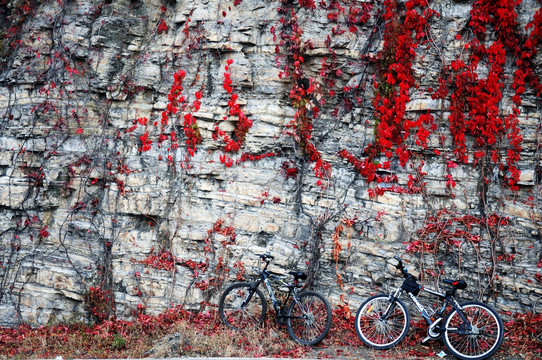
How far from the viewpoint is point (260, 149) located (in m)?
7.52

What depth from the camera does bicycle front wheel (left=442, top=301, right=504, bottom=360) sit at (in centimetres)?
570

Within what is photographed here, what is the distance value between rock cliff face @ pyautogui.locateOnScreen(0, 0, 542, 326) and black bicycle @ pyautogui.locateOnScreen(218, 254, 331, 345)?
39 cm

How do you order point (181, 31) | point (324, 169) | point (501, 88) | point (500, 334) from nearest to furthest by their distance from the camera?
point (500, 334)
point (501, 88)
point (324, 169)
point (181, 31)

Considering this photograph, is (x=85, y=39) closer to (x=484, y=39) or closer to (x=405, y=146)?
(x=405, y=146)

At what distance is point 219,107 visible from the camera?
766 centimetres

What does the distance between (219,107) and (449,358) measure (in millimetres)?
5263

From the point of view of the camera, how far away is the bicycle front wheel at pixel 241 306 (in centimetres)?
679

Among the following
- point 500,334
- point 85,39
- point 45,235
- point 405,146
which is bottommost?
point 500,334

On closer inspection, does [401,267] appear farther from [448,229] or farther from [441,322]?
[448,229]

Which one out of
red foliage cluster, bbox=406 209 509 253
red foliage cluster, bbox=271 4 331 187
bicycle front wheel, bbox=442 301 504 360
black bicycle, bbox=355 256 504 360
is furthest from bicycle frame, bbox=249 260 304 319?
bicycle front wheel, bbox=442 301 504 360

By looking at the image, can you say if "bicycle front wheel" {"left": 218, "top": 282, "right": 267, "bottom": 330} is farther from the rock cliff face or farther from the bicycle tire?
the bicycle tire

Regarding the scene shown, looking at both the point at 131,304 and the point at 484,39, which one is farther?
the point at 131,304

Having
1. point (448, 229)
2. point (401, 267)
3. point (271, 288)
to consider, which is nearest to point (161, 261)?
point (271, 288)

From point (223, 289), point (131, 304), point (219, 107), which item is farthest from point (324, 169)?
point (131, 304)
